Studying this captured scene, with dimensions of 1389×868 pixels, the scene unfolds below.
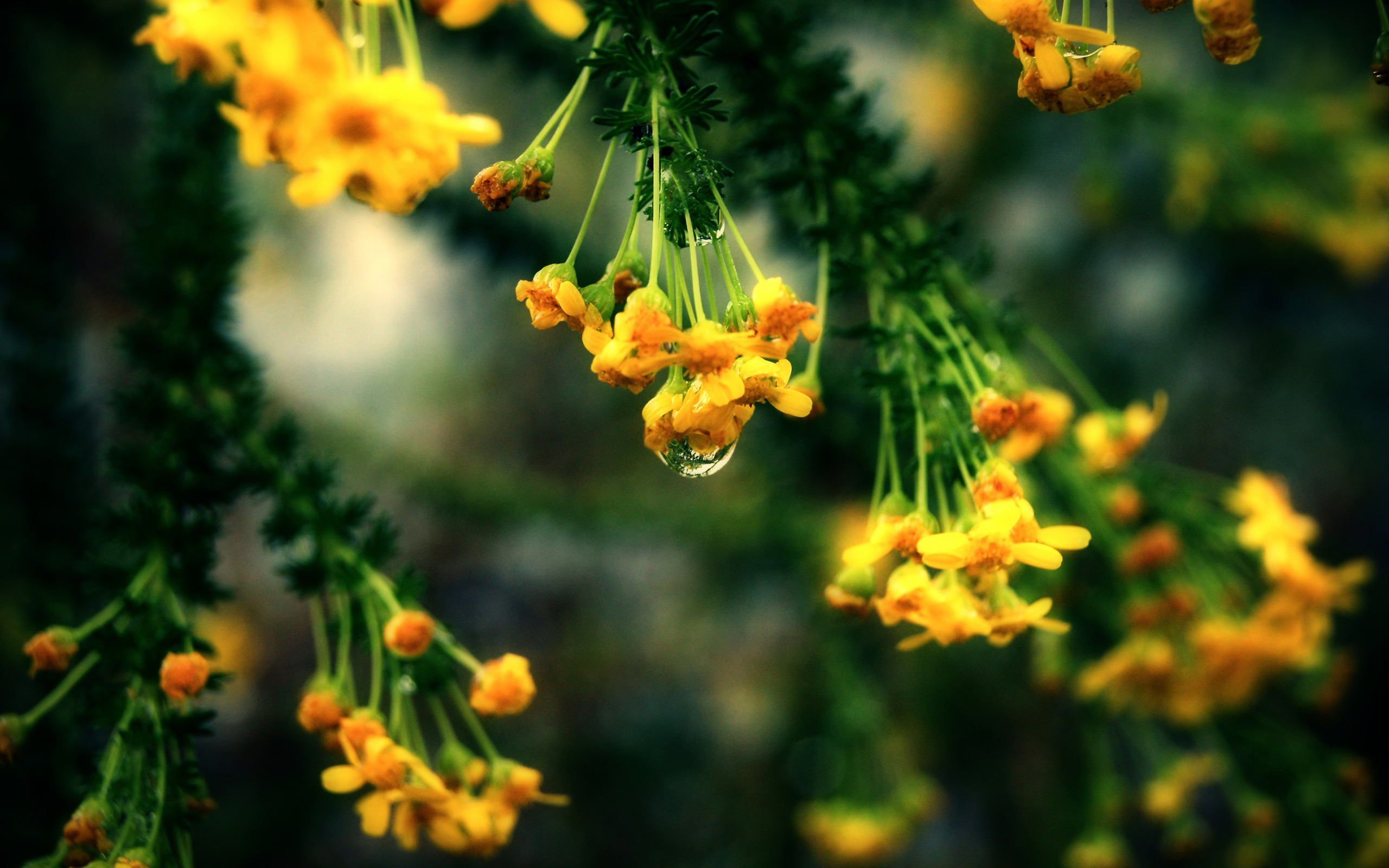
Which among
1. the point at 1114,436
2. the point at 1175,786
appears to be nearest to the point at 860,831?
the point at 1175,786

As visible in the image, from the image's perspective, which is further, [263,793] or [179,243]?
[263,793]

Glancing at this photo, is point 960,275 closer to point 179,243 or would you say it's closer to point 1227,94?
point 179,243


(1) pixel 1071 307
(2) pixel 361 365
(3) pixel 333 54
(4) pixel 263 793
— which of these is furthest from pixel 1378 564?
(2) pixel 361 365

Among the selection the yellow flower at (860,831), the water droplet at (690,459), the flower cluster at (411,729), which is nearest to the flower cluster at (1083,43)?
the water droplet at (690,459)

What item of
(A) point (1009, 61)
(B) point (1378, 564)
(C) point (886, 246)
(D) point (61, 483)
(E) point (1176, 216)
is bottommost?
(B) point (1378, 564)

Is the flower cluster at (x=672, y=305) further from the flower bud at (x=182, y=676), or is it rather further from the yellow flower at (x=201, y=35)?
the flower bud at (x=182, y=676)

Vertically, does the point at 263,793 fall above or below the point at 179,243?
below

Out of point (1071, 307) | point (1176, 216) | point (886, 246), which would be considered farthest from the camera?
point (1071, 307)
